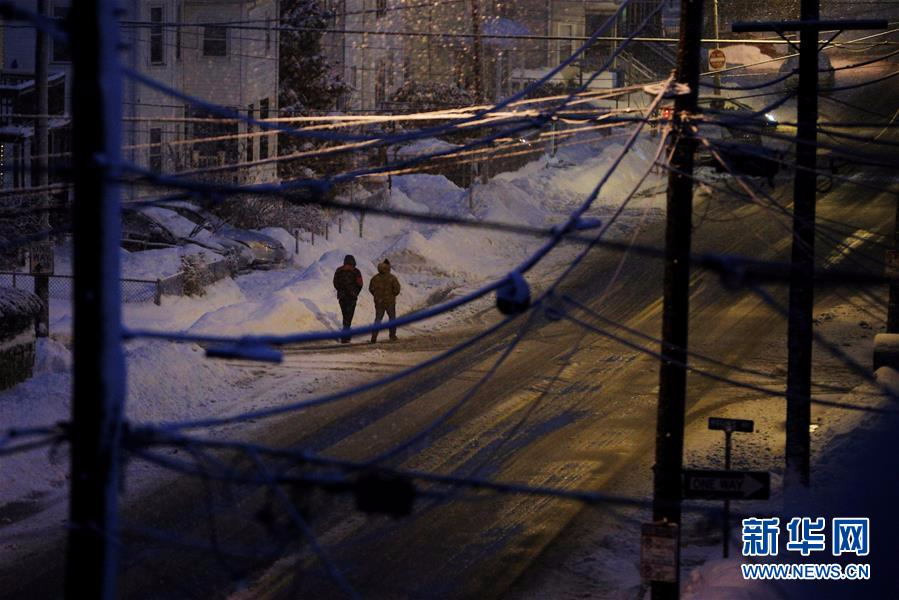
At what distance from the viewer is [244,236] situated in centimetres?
2964

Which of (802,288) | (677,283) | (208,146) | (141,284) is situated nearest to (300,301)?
(141,284)

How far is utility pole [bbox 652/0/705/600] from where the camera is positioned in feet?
A: 32.6

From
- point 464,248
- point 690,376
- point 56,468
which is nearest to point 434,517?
point 56,468

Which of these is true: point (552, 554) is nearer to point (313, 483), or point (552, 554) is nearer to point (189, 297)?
point (313, 483)

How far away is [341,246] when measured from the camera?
3069cm

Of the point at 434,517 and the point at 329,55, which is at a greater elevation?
the point at 329,55

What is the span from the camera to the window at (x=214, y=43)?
34906 mm

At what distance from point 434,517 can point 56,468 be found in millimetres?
4922

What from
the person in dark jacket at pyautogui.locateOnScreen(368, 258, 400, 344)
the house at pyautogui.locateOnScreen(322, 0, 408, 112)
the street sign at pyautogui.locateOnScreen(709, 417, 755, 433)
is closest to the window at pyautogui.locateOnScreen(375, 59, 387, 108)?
the house at pyautogui.locateOnScreen(322, 0, 408, 112)

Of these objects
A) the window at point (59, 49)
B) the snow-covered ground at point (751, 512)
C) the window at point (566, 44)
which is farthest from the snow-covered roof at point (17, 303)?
the window at point (566, 44)

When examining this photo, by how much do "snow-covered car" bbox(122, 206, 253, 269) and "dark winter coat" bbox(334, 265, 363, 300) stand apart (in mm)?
6178

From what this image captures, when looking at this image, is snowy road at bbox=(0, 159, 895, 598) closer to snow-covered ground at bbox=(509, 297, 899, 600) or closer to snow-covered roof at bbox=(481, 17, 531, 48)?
snow-covered ground at bbox=(509, 297, 899, 600)

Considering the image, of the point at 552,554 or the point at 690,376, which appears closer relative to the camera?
the point at 552,554

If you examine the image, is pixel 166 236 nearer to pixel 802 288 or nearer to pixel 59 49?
pixel 59 49
